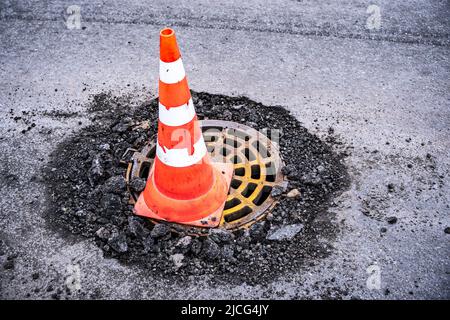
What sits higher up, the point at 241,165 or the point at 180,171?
the point at 180,171

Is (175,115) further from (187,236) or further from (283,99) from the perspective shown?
(283,99)

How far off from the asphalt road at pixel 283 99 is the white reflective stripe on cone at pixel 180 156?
0.62m

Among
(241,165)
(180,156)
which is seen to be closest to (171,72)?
(180,156)

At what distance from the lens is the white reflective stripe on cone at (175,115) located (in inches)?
90.4

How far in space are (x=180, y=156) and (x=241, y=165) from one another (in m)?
0.58

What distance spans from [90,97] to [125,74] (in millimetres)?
383

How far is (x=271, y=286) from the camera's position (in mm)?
2242

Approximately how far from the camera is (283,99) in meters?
3.38

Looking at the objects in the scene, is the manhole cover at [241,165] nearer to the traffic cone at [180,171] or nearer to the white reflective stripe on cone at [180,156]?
the traffic cone at [180,171]

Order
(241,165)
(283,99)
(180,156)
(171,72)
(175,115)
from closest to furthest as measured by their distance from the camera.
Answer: (171,72) < (175,115) < (180,156) < (241,165) < (283,99)

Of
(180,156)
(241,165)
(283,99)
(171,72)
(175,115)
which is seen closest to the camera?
(171,72)

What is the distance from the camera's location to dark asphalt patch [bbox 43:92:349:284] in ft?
7.70

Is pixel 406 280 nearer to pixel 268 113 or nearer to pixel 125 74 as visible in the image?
pixel 268 113

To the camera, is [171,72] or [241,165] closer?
[171,72]
